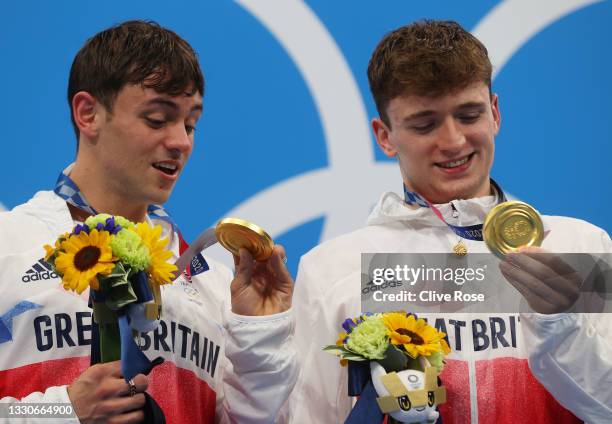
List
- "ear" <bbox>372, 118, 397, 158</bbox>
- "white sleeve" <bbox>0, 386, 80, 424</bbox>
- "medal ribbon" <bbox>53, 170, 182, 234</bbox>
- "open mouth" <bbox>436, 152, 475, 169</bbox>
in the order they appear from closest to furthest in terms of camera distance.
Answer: "white sleeve" <bbox>0, 386, 80, 424</bbox> → "medal ribbon" <bbox>53, 170, 182, 234</bbox> → "open mouth" <bbox>436, 152, 475, 169</bbox> → "ear" <bbox>372, 118, 397, 158</bbox>

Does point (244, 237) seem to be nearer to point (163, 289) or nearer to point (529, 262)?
point (163, 289)

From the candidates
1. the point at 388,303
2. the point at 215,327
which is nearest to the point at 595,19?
the point at 388,303

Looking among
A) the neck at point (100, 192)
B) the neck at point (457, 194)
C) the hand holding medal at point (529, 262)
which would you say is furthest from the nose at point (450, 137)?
the neck at point (100, 192)

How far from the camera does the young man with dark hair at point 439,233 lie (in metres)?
2.84

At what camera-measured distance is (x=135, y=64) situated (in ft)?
10.1

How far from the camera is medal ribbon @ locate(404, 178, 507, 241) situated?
3.03 meters

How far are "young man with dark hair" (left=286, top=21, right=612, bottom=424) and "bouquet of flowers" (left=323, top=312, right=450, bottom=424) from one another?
323mm

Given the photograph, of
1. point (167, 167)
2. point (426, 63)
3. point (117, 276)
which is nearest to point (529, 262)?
point (426, 63)

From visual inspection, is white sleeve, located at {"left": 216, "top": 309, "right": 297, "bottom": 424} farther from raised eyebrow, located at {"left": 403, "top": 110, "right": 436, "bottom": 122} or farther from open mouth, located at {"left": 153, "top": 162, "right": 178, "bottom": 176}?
raised eyebrow, located at {"left": 403, "top": 110, "right": 436, "bottom": 122}

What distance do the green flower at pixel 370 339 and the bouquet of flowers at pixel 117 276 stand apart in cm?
49

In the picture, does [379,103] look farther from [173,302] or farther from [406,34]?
[173,302]

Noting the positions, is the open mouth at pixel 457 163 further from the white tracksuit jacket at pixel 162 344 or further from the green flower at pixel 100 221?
the green flower at pixel 100 221

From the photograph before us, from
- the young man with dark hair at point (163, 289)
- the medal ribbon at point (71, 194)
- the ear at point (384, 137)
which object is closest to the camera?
the young man with dark hair at point (163, 289)

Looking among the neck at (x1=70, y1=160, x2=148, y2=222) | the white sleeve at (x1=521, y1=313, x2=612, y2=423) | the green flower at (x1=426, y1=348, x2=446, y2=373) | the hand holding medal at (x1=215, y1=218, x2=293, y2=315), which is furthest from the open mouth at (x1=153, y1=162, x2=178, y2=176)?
the white sleeve at (x1=521, y1=313, x2=612, y2=423)
